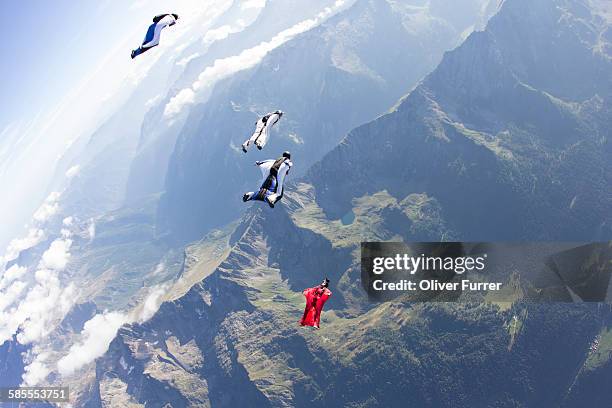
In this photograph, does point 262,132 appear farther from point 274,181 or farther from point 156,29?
point 156,29

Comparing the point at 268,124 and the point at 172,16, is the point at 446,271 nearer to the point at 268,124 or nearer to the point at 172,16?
the point at 268,124

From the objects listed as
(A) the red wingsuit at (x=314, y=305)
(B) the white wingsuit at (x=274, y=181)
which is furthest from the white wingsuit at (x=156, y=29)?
(A) the red wingsuit at (x=314, y=305)

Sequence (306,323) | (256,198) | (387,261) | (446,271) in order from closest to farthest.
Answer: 1. (256,198)
2. (306,323)
3. (387,261)
4. (446,271)

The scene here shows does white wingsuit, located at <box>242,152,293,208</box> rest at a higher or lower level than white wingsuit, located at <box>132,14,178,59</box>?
lower

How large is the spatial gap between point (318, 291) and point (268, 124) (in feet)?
83.3

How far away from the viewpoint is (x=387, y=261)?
93625 mm

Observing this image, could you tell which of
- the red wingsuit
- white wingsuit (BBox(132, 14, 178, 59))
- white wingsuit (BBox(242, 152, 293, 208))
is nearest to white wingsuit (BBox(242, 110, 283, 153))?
white wingsuit (BBox(242, 152, 293, 208))

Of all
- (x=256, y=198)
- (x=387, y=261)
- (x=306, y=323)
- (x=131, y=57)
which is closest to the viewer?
(x=131, y=57)

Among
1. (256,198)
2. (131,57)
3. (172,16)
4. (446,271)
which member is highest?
(172,16)

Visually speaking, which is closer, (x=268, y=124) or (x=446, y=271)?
(x=268, y=124)

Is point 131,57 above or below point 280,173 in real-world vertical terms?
above

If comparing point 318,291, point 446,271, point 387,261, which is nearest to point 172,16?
point 318,291

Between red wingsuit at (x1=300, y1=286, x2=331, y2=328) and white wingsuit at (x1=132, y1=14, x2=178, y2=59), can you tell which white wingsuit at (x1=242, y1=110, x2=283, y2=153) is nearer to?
white wingsuit at (x1=132, y1=14, x2=178, y2=59)

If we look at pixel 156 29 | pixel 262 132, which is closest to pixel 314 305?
pixel 262 132
